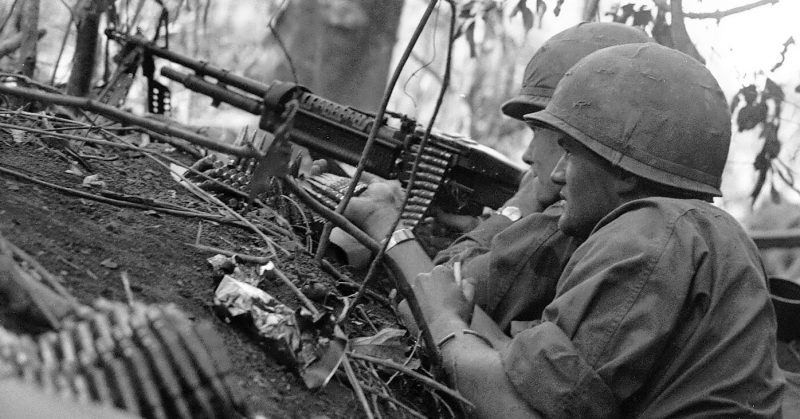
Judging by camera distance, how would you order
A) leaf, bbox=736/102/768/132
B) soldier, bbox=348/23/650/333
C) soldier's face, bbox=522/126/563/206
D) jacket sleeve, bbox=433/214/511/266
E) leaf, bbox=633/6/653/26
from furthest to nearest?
leaf, bbox=736/102/768/132, leaf, bbox=633/6/653/26, jacket sleeve, bbox=433/214/511/266, soldier's face, bbox=522/126/563/206, soldier, bbox=348/23/650/333

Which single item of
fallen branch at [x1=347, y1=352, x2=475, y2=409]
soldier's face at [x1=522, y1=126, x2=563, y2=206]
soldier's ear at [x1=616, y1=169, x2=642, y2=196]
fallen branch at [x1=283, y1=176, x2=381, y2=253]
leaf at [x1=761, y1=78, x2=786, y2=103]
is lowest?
fallen branch at [x1=347, y1=352, x2=475, y2=409]

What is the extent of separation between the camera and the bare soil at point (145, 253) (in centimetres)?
243

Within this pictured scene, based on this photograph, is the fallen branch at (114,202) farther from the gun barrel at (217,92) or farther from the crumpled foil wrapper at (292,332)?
the gun barrel at (217,92)

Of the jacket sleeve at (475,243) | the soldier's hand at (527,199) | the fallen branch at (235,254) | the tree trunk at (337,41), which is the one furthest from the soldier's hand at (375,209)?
the tree trunk at (337,41)

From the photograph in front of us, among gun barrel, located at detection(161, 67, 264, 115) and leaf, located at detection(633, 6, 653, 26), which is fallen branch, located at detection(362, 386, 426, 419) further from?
leaf, located at detection(633, 6, 653, 26)

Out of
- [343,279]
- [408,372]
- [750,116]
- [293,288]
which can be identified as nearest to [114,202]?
[293,288]

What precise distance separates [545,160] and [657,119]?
100 centimetres

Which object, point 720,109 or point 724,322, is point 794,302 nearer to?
point 720,109

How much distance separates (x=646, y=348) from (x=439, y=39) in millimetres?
10553

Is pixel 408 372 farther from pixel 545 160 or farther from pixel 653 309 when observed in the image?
pixel 545 160

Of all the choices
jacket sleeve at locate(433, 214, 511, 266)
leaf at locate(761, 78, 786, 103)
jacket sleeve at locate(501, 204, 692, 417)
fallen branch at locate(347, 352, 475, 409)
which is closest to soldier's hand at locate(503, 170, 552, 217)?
jacket sleeve at locate(433, 214, 511, 266)

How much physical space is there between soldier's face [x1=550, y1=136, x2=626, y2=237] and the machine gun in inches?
65.3

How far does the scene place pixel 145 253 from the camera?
2861 mm

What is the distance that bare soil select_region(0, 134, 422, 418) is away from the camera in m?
2.43
